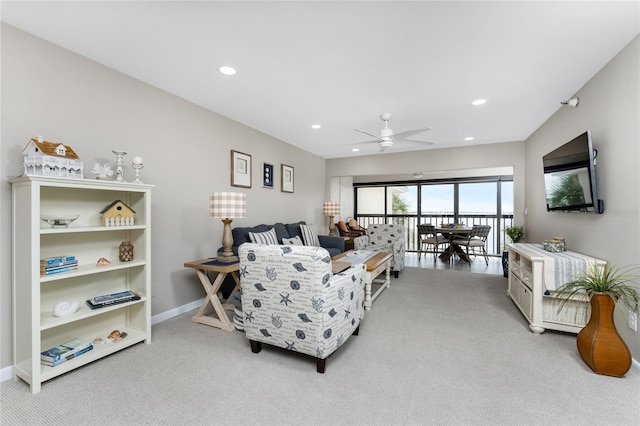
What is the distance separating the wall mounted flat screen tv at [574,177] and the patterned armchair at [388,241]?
2.11 m

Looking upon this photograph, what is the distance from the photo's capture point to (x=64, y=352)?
2008 millimetres

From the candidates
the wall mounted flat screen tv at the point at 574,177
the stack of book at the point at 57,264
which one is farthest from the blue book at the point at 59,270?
the wall mounted flat screen tv at the point at 574,177

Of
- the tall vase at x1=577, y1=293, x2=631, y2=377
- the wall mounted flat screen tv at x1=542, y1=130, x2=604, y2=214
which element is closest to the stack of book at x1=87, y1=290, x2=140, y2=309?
the tall vase at x1=577, y1=293, x2=631, y2=377

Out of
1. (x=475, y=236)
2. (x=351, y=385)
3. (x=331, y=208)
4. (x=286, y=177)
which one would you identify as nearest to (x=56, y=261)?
(x=351, y=385)

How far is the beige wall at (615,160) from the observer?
2041mm

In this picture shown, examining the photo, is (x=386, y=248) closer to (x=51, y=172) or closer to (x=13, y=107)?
(x=51, y=172)

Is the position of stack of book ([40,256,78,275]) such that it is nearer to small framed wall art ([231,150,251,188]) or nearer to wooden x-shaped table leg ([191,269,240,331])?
wooden x-shaped table leg ([191,269,240,331])

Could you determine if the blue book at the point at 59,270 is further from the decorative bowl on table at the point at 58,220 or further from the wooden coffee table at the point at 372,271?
the wooden coffee table at the point at 372,271

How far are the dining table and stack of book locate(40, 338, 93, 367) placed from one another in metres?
6.06

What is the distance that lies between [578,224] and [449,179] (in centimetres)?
503

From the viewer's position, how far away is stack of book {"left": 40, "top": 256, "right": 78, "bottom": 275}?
1.92 meters

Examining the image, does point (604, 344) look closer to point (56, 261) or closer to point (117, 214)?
point (117, 214)

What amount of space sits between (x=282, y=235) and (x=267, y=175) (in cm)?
104

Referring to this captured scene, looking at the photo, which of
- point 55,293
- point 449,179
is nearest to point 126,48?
point 55,293
